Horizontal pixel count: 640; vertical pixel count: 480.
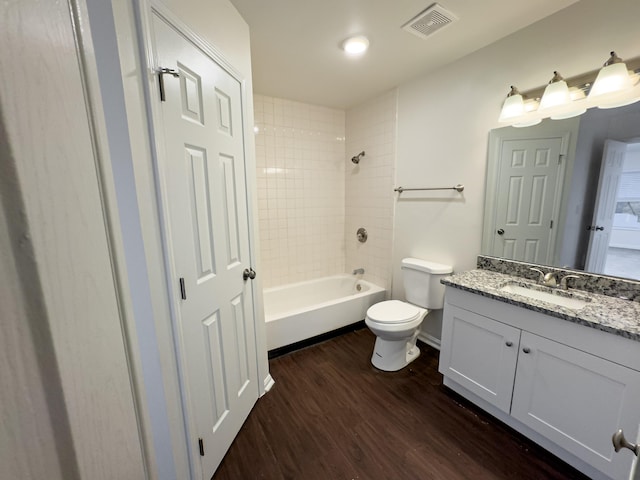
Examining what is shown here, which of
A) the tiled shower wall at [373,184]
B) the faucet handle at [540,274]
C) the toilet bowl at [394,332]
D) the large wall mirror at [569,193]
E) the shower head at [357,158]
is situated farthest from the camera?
the shower head at [357,158]

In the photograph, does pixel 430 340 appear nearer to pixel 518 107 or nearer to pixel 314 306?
pixel 314 306

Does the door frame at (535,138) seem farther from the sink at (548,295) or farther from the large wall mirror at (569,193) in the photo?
the sink at (548,295)

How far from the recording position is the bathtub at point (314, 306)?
7.58 ft

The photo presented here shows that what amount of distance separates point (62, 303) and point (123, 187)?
72cm

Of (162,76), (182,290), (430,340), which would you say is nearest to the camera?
(162,76)

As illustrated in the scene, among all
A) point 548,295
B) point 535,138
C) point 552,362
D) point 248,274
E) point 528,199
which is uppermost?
point 535,138

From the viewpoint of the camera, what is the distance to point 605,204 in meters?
1.50

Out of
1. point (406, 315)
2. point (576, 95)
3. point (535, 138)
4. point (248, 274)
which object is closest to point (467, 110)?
point (535, 138)

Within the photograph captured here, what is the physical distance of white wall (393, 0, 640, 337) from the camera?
Result: 1.41 meters

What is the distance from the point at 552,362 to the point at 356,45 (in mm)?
2156

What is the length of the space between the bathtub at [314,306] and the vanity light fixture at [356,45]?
2.05m

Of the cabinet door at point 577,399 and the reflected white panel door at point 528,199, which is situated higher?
the reflected white panel door at point 528,199

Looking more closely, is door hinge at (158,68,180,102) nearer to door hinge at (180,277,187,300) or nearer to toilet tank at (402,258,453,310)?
door hinge at (180,277,187,300)

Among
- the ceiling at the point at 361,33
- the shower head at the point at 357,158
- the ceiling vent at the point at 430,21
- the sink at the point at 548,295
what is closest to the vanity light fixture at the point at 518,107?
the ceiling at the point at 361,33
